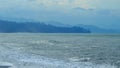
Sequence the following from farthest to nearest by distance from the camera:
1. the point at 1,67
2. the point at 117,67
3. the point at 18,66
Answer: the point at 117,67, the point at 18,66, the point at 1,67

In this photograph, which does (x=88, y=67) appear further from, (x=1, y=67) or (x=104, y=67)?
(x=1, y=67)

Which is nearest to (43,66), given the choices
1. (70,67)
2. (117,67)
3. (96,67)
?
(70,67)

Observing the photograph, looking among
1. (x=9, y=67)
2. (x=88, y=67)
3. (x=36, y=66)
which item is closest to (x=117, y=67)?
(x=88, y=67)

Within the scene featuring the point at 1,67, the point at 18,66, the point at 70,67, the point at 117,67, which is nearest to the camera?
the point at 1,67

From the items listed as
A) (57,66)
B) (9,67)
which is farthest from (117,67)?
(9,67)

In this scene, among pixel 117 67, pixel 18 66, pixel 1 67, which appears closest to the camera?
pixel 1 67

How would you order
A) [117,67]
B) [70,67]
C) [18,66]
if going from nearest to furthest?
1. [18,66]
2. [70,67]
3. [117,67]

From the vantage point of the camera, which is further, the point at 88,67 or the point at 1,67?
the point at 88,67

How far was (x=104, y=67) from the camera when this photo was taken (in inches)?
1072

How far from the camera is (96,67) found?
86.5ft

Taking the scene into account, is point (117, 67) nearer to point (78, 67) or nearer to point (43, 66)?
point (78, 67)

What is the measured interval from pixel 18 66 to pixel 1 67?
5.14 m

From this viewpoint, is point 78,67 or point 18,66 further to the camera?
point 78,67

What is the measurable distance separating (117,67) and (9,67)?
436 inches
